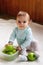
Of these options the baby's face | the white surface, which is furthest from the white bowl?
the baby's face

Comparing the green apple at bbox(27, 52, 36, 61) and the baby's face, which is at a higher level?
the baby's face

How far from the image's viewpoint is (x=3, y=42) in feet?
6.23

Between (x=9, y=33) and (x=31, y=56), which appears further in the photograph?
(x=9, y=33)

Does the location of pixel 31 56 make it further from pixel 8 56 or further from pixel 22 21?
pixel 22 21

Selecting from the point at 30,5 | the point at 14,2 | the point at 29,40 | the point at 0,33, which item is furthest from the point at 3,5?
the point at 29,40

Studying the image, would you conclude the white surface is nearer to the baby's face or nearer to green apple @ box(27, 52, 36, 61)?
green apple @ box(27, 52, 36, 61)

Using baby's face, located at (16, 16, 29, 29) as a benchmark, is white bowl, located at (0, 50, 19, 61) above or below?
below

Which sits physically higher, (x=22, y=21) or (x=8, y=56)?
(x=22, y=21)

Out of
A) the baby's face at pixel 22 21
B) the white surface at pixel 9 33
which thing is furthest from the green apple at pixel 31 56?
the baby's face at pixel 22 21

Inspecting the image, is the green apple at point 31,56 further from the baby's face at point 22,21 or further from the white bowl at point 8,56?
the baby's face at point 22,21

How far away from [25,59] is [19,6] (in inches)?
45.6

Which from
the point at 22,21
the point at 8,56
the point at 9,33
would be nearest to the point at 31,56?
the point at 8,56

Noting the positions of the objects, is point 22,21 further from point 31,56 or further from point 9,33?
point 9,33

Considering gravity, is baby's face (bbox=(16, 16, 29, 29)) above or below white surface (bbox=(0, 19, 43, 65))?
above
